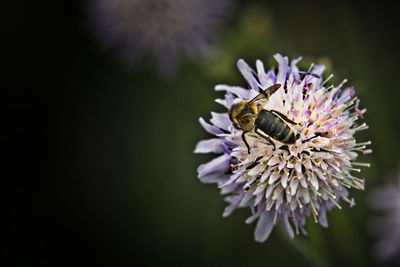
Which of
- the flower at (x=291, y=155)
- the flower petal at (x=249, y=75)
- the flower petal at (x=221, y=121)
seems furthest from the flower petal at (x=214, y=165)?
the flower petal at (x=249, y=75)

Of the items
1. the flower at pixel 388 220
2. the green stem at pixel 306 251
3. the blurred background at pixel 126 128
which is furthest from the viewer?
the blurred background at pixel 126 128

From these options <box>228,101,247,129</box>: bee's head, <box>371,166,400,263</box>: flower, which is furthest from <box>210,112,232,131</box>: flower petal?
<box>371,166,400,263</box>: flower

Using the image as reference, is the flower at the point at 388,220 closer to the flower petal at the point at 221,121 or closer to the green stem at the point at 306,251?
the green stem at the point at 306,251

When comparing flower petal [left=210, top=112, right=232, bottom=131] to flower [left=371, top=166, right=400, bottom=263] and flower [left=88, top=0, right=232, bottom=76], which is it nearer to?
flower [left=88, top=0, right=232, bottom=76]

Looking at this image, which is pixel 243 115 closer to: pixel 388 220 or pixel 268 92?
pixel 268 92

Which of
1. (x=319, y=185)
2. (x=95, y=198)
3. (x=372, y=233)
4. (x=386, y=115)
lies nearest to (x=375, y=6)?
(x=386, y=115)

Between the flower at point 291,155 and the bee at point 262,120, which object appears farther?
the flower at point 291,155

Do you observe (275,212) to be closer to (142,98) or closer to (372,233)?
(372,233)
